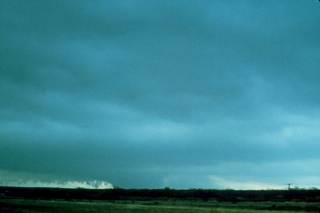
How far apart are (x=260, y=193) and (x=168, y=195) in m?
34.7

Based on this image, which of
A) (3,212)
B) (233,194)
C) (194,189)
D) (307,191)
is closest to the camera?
(3,212)

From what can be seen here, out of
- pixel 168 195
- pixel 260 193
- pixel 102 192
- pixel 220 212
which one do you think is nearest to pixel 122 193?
pixel 102 192

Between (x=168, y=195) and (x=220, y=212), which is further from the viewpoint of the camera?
(x=168, y=195)

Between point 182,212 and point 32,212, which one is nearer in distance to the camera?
point 32,212

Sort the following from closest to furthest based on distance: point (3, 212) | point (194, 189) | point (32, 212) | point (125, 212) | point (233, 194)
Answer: point (3, 212)
point (32, 212)
point (125, 212)
point (233, 194)
point (194, 189)

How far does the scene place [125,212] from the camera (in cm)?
6650

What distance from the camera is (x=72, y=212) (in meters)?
64.4

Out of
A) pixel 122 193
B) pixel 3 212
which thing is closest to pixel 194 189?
pixel 122 193

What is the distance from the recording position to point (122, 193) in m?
195

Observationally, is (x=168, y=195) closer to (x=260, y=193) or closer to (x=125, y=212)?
(x=260, y=193)

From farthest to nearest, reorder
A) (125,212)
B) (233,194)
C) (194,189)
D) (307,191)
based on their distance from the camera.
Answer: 1. (194,189)
2. (233,194)
3. (307,191)
4. (125,212)

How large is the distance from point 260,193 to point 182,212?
113051 mm

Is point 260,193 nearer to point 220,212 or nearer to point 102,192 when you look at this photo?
point 102,192

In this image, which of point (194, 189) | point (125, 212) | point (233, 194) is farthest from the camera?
point (194, 189)
